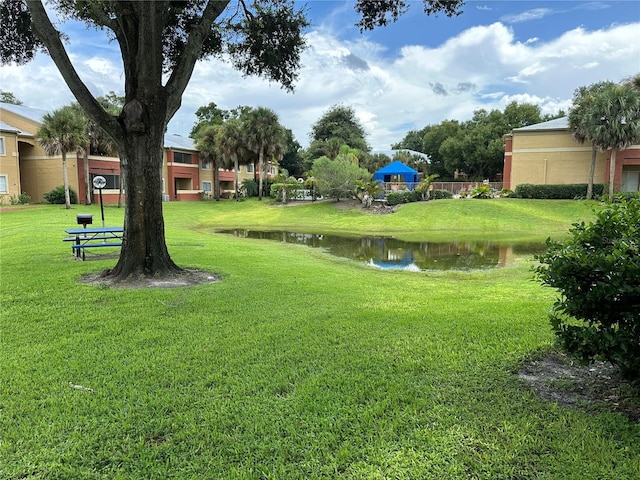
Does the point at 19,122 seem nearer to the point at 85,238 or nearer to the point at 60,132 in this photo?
the point at 60,132

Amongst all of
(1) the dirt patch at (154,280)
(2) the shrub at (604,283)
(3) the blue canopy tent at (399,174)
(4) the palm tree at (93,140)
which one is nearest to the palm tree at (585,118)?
(3) the blue canopy tent at (399,174)

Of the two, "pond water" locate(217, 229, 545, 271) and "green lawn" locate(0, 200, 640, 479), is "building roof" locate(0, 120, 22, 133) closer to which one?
"pond water" locate(217, 229, 545, 271)

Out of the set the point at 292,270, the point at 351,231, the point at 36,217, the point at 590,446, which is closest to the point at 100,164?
the point at 36,217

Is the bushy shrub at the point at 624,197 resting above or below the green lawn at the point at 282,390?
above

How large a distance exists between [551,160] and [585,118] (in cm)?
485

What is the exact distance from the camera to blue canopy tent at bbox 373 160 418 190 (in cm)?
3770

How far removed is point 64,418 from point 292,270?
23.4ft

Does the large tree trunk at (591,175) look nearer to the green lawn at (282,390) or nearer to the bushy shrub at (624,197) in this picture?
the green lawn at (282,390)

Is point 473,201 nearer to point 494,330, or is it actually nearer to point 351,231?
point 351,231

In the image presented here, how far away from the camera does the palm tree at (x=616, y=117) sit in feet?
91.0

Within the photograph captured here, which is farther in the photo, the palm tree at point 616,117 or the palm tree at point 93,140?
the palm tree at point 93,140

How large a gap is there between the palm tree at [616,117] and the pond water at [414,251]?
15.3 meters

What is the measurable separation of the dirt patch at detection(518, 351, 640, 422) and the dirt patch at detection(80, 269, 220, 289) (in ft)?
18.8

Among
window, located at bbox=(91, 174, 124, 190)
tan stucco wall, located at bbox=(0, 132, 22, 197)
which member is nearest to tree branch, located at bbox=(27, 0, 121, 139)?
tan stucco wall, located at bbox=(0, 132, 22, 197)
